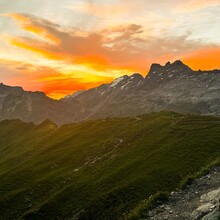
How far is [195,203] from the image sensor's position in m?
30.4

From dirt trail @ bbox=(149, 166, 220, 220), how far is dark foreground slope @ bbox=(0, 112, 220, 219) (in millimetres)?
13823

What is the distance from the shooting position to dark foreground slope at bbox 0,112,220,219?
5803cm

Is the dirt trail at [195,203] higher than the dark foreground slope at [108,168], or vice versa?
the dirt trail at [195,203]

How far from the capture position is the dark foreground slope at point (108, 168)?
58031 millimetres

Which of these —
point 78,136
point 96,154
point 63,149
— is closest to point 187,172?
point 96,154

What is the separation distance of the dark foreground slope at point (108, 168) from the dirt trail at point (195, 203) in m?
13.8

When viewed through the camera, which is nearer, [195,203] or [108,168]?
[195,203]

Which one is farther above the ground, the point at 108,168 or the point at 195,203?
the point at 195,203

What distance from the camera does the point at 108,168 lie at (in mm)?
82000

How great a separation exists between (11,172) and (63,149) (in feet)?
71.8

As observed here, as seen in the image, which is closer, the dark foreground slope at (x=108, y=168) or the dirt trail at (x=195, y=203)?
the dirt trail at (x=195, y=203)

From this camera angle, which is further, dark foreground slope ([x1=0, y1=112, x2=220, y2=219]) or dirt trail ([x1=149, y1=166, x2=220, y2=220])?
dark foreground slope ([x1=0, y1=112, x2=220, y2=219])

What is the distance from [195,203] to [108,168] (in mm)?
52453

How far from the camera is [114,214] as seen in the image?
162 feet
